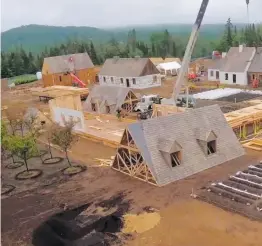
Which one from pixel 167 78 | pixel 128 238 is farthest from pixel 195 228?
pixel 167 78

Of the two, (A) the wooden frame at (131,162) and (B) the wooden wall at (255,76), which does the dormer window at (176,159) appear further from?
(B) the wooden wall at (255,76)

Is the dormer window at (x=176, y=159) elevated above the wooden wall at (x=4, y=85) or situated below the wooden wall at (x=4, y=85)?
below

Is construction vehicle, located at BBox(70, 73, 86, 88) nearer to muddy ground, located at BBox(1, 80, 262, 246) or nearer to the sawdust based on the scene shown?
muddy ground, located at BBox(1, 80, 262, 246)

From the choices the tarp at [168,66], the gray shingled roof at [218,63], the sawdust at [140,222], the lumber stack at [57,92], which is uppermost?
the gray shingled roof at [218,63]

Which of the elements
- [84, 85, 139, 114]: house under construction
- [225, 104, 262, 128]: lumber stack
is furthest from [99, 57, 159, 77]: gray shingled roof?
[225, 104, 262, 128]: lumber stack

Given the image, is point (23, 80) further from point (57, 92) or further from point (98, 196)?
point (98, 196)

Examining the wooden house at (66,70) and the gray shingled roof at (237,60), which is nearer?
the gray shingled roof at (237,60)

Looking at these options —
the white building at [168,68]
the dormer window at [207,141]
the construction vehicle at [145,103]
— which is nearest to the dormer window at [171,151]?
the dormer window at [207,141]
